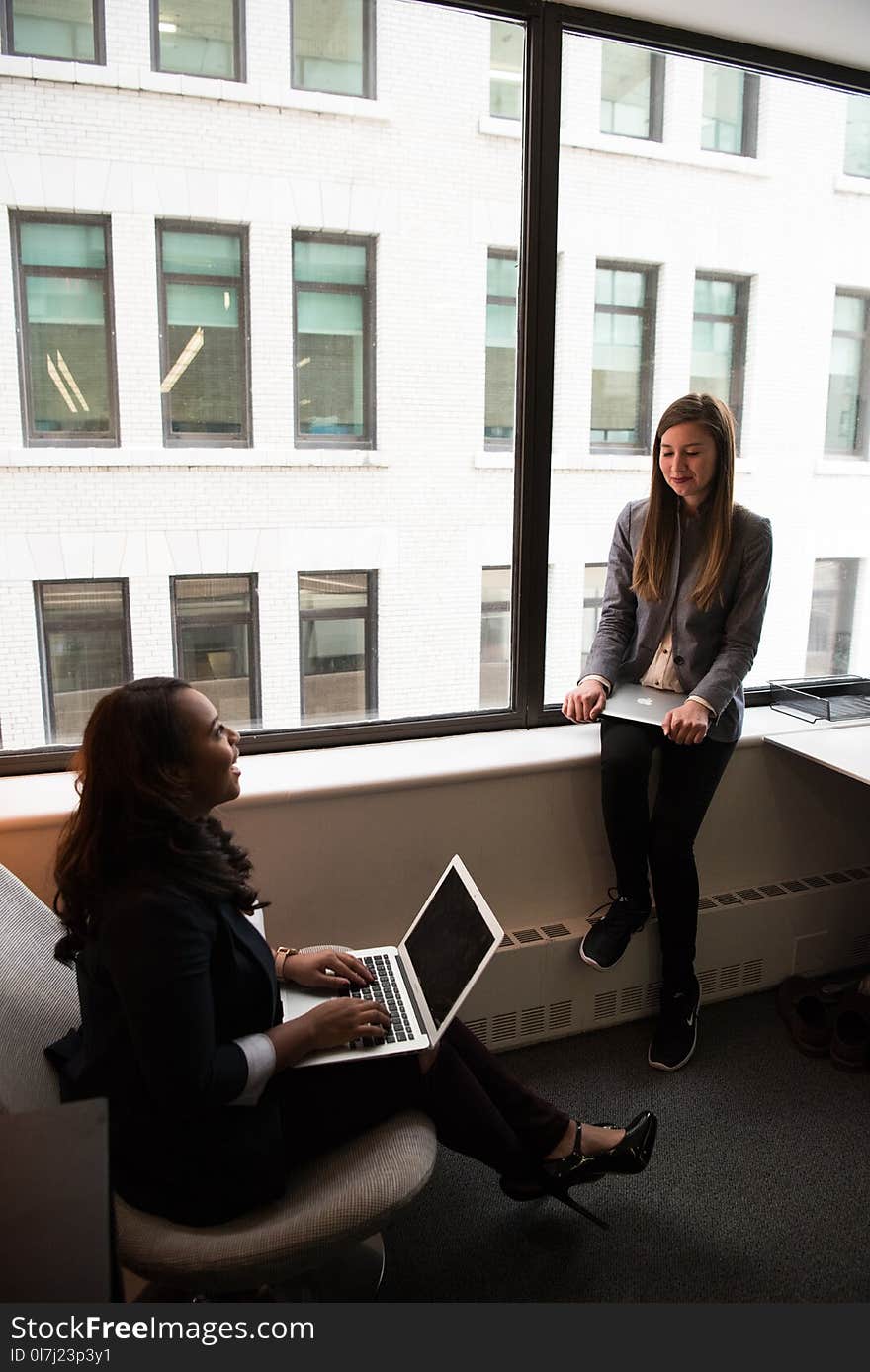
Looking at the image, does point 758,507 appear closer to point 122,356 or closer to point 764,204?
point 764,204

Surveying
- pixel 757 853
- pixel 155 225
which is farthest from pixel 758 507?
pixel 155 225

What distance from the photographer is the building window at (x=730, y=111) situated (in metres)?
2.64

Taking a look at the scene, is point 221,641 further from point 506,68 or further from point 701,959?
point 506,68

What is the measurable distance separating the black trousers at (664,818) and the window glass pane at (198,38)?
70.6 inches

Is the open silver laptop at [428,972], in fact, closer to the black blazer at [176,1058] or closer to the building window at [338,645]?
the black blazer at [176,1058]

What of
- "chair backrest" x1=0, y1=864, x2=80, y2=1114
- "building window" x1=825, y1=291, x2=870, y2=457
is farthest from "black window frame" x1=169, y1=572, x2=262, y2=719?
"building window" x1=825, y1=291, x2=870, y2=457

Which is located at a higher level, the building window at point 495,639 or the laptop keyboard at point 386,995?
the building window at point 495,639

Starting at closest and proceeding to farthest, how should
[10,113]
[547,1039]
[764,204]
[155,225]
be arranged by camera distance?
[10,113] < [155,225] < [547,1039] < [764,204]

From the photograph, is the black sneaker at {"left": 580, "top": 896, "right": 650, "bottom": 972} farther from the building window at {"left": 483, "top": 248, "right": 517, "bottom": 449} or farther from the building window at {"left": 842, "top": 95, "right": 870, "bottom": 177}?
the building window at {"left": 842, "top": 95, "right": 870, "bottom": 177}

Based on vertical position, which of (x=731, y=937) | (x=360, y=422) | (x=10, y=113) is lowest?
(x=731, y=937)

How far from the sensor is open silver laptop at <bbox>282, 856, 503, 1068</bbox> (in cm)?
148

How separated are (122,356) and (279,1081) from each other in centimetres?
163

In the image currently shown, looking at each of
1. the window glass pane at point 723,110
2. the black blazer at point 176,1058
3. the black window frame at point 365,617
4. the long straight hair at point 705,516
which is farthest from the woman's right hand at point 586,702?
the window glass pane at point 723,110

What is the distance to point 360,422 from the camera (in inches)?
96.2
